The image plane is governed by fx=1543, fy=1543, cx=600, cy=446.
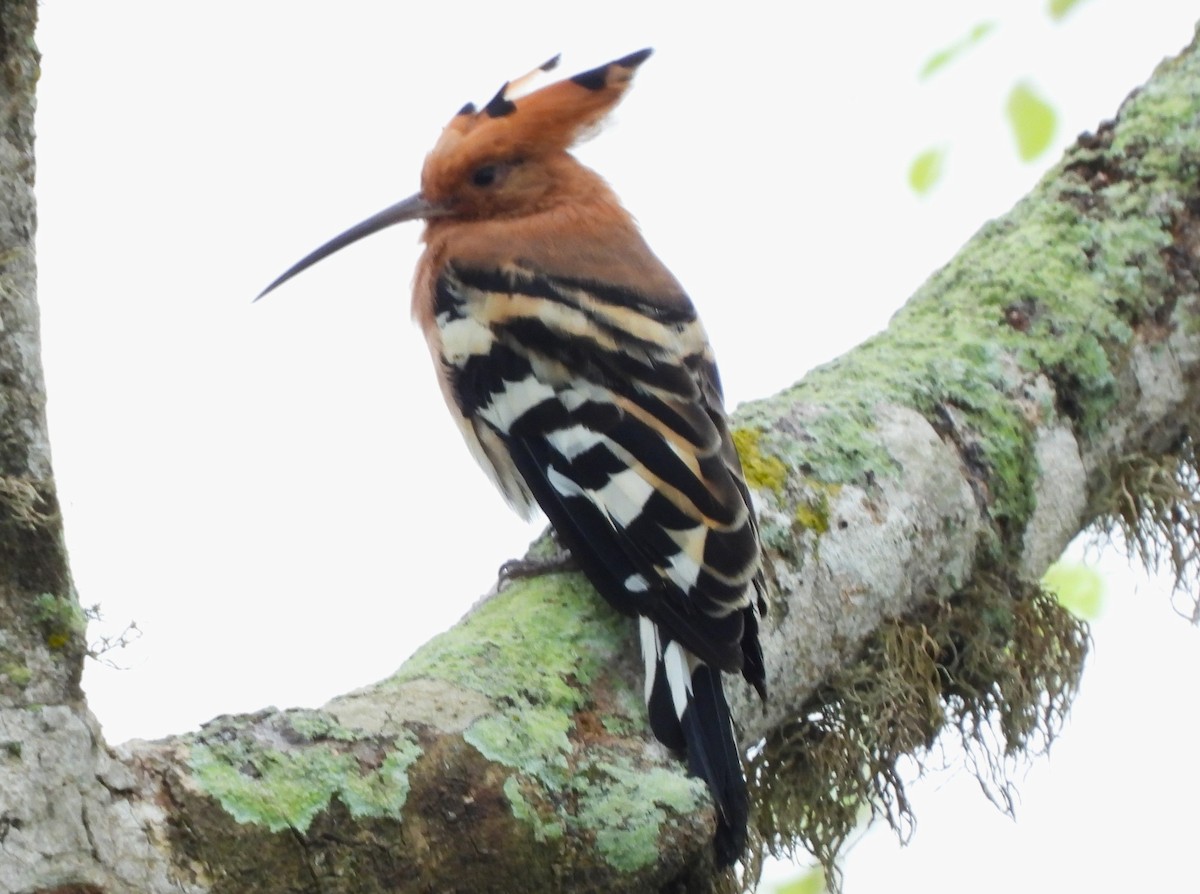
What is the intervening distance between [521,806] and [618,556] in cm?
73

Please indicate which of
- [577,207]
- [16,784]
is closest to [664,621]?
[16,784]

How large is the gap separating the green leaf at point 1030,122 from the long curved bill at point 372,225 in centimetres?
125

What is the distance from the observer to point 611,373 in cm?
264

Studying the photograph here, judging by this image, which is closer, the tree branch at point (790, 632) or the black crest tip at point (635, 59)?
the tree branch at point (790, 632)

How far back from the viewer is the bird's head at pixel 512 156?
3268mm

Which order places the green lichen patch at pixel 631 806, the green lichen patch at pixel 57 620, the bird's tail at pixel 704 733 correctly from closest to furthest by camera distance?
the green lichen patch at pixel 57 620 → the green lichen patch at pixel 631 806 → the bird's tail at pixel 704 733

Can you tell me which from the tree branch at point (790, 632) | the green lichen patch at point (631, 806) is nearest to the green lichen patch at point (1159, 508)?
the tree branch at point (790, 632)

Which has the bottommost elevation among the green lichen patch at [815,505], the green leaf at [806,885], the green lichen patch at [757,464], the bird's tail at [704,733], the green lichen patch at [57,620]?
the green leaf at [806,885]

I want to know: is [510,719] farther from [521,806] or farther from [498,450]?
[498,450]

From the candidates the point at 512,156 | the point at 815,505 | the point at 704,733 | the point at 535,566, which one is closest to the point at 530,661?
the point at 704,733

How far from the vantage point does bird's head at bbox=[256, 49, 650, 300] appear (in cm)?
327

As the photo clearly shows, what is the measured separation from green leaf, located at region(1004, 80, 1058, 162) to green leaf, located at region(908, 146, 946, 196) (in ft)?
0.86

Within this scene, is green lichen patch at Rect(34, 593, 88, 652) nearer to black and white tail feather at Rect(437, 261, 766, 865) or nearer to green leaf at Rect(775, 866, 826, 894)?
black and white tail feather at Rect(437, 261, 766, 865)

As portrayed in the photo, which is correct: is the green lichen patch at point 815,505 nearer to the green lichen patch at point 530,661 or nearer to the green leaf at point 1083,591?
the green lichen patch at point 530,661
